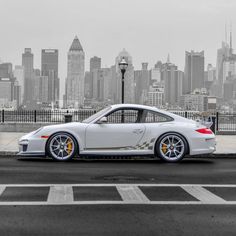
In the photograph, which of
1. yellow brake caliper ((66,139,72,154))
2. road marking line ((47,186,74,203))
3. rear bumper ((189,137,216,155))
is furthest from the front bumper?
road marking line ((47,186,74,203))

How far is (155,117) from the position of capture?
14188mm

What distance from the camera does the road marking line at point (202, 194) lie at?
820cm

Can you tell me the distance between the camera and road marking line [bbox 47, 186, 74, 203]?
8051 mm

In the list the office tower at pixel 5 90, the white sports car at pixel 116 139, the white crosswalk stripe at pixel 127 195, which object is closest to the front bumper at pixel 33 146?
the white sports car at pixel 116 139

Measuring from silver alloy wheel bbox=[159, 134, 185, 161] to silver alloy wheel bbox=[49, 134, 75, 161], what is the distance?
2.04 metres

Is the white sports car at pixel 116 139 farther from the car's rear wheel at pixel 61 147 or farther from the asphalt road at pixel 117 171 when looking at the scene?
the asphalt road at pixel 117 171

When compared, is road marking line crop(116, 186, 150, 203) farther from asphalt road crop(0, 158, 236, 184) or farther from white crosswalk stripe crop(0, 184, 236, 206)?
asphalt road crop(0, 158, 236, 184)

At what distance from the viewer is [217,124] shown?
28.2 metres

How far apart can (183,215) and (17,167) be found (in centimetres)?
626

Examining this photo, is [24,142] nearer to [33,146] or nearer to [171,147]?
[33,146]

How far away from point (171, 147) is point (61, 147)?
8.22 feet

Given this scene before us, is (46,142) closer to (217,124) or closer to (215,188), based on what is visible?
A: (215,188)

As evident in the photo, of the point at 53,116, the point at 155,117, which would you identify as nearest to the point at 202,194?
the point at 155,117

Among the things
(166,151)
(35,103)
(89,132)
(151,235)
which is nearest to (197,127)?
(166,151)
